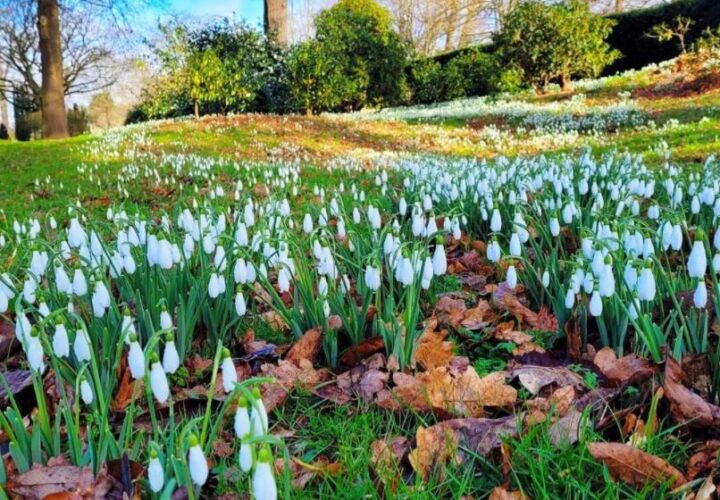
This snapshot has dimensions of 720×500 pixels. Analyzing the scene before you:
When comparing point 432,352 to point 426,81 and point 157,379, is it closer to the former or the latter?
point 157,379

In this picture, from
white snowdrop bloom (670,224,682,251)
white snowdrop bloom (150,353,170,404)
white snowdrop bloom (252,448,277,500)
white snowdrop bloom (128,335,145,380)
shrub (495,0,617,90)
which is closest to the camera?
white snowdrop bloom (252,448,277,500)

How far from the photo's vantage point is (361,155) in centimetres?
1100

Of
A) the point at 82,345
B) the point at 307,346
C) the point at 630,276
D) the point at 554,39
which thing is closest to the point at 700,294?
the point at 630,276

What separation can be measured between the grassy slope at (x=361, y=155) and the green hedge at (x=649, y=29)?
942 cm

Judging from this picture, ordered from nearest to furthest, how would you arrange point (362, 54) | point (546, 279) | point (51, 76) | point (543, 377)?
point (543, 377) < point (546, 279) < point (51, 76) < point (362, 54)

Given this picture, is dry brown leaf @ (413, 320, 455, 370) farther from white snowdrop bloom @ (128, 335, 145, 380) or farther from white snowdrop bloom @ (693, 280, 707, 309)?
white snowdrop bloom @ (128, 335, 145, 380)

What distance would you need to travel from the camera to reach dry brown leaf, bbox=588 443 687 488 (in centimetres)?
158

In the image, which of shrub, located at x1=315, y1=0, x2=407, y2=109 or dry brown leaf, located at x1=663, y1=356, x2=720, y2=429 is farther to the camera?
shrub, located at x1=315, y1=0, x2=407, y2=109

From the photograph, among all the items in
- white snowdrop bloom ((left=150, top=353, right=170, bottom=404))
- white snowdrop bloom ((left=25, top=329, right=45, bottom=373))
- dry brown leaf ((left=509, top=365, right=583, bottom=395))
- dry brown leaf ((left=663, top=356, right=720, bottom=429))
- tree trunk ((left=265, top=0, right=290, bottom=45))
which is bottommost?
dry brown leaf ((left=509, top=365, right=583, bottom=395))

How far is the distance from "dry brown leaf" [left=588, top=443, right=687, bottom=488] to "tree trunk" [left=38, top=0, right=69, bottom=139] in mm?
21590

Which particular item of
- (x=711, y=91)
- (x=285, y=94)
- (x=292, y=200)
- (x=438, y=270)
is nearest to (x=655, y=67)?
(x=711, y=91)

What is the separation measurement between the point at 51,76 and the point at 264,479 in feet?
74.1

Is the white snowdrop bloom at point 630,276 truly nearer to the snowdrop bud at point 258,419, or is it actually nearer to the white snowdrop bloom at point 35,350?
the snowdrop bud at point 258,419

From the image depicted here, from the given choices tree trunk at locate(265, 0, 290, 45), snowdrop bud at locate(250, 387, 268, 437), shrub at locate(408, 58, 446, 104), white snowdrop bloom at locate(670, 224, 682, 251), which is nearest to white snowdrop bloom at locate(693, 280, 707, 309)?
white snowdrop bloom at locate(670, 224, 682, 251)
